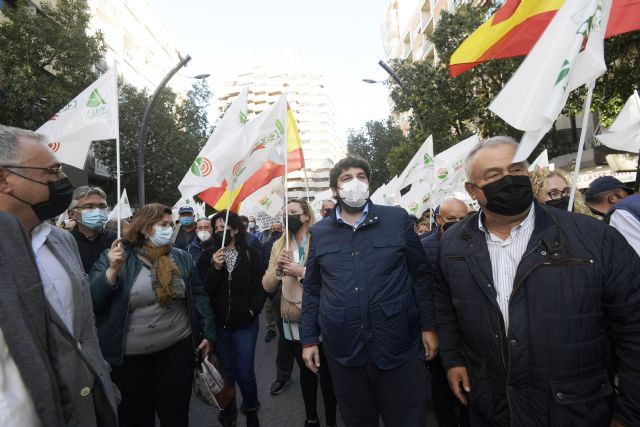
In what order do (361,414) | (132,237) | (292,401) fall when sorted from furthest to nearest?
(292,401)
(132,237)
(361,414)

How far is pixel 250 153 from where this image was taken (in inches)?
179

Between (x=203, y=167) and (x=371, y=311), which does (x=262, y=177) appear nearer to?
(x=203, y=167)

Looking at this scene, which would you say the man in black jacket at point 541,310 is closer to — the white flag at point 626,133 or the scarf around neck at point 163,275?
the scarf around neck at point 163,275

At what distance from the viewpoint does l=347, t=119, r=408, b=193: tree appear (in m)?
30.4

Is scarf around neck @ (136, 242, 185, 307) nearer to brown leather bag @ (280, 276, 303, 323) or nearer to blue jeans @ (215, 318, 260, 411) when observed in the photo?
blue jeans @ (215, 318, 260, 411)

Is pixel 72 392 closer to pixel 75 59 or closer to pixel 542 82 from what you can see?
pixel 542 82

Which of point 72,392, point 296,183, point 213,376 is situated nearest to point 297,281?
point 213,376

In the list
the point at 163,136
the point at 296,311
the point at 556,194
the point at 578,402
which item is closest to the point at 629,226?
the point at 578,402

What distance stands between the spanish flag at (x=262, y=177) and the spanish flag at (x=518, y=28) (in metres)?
2.27

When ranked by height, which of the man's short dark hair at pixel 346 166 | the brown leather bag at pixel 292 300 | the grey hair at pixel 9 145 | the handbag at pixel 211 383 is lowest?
the handbag at pixel 211 383

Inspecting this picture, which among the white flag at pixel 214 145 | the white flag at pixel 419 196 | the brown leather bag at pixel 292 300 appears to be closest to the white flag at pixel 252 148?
the white flag at pixel 214 145

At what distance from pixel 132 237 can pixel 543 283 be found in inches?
108

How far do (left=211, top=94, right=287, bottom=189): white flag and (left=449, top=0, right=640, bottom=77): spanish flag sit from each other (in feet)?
6.45

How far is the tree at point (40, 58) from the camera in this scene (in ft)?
37.6
